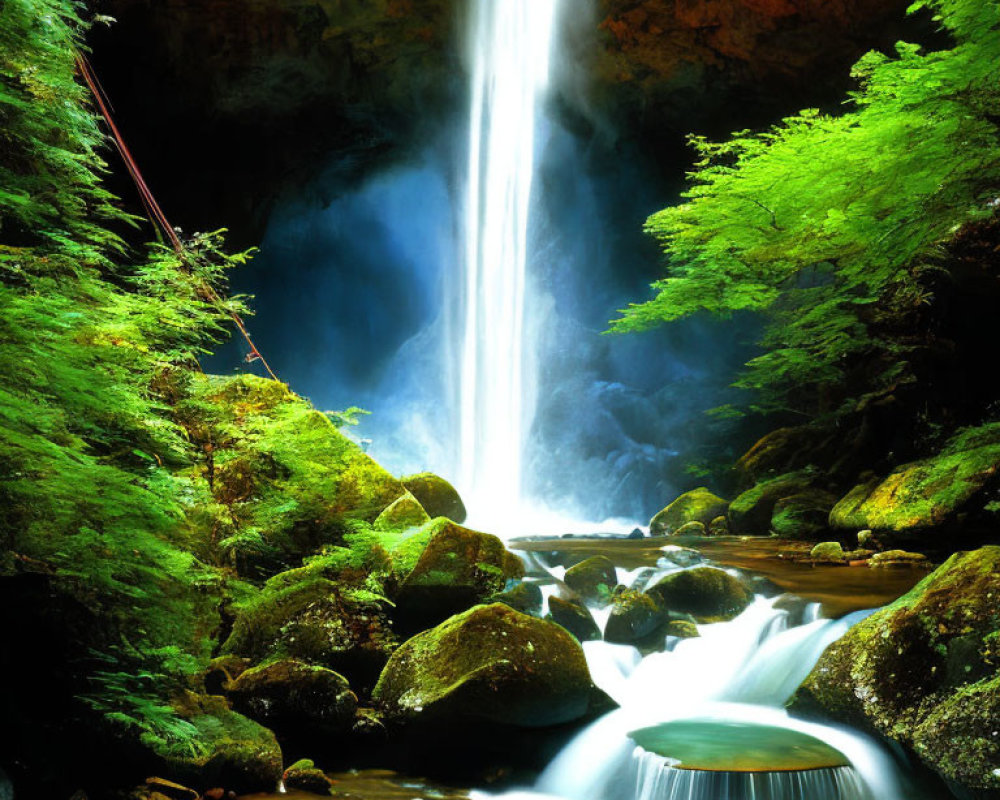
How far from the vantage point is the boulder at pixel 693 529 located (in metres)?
12.9

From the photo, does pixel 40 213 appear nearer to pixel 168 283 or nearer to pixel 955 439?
pixel 168 283

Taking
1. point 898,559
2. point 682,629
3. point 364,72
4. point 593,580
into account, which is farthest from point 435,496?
point 364,72

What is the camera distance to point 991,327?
8531 millimetres

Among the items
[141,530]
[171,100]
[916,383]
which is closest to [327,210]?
[171,100]

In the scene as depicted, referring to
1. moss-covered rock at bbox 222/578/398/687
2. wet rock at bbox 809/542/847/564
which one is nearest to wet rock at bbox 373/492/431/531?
moss-covered rock at bbox 222/578/398/687

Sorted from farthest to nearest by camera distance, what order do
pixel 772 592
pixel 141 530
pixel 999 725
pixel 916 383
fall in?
1. pixel 916 383
2. pixel 772 592
3. pixel 999 725
4. pixel 141 530

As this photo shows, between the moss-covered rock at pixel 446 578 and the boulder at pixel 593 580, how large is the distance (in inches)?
71.9

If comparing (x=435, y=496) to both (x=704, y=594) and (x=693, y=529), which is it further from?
(x=693, y=529)

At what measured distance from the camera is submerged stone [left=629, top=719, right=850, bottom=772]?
13.3 ft

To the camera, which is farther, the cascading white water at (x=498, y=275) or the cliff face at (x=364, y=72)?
the cascading white water at (x=498, y=275)

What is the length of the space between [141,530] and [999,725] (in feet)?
15.2

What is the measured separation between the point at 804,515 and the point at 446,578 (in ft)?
25.2

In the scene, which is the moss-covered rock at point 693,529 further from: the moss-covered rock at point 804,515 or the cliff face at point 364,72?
the cliff face at point 364,72

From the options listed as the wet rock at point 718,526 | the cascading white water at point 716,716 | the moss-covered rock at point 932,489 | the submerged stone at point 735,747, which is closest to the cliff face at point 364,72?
the wet rock at point 718,526
